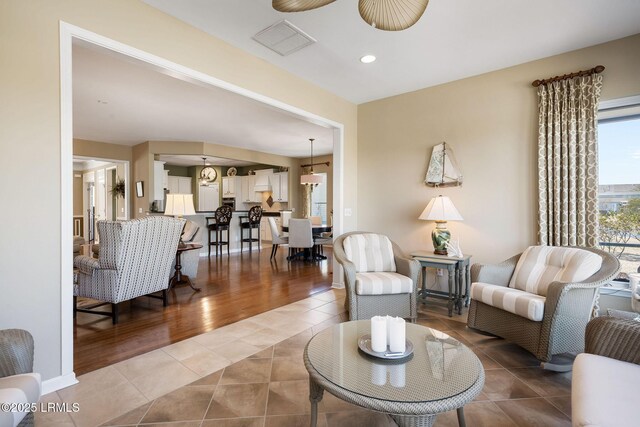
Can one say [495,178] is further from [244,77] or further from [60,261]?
[60,261]

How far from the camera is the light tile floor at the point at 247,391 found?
1.65 m

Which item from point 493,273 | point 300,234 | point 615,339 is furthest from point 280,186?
point 615,339

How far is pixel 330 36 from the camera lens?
Result: 282 cm

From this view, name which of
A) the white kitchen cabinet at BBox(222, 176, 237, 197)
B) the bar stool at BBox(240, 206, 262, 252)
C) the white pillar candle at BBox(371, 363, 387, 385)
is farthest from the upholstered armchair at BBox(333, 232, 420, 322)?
the white kitchen cabinet at BBox(222, 176, 237, 197)

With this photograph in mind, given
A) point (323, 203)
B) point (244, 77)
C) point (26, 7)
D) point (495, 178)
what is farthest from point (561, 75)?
point (323, 203)

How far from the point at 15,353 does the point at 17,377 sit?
0.46 ft

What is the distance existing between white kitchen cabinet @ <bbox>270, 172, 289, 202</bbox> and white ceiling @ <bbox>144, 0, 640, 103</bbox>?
564cm

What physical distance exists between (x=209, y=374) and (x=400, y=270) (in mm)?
2046

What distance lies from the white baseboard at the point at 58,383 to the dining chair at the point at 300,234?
4.29 metres

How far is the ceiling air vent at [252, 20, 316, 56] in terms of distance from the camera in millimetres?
2684

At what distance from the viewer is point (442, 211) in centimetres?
351

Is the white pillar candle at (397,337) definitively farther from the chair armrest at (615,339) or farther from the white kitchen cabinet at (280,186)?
the white kitchen cabinet at (280,186)

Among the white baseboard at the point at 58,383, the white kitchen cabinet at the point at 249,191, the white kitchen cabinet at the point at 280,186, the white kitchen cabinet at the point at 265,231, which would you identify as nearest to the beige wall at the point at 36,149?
the white baseboard at the point at 58,383

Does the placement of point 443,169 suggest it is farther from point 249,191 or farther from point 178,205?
point 249,191
